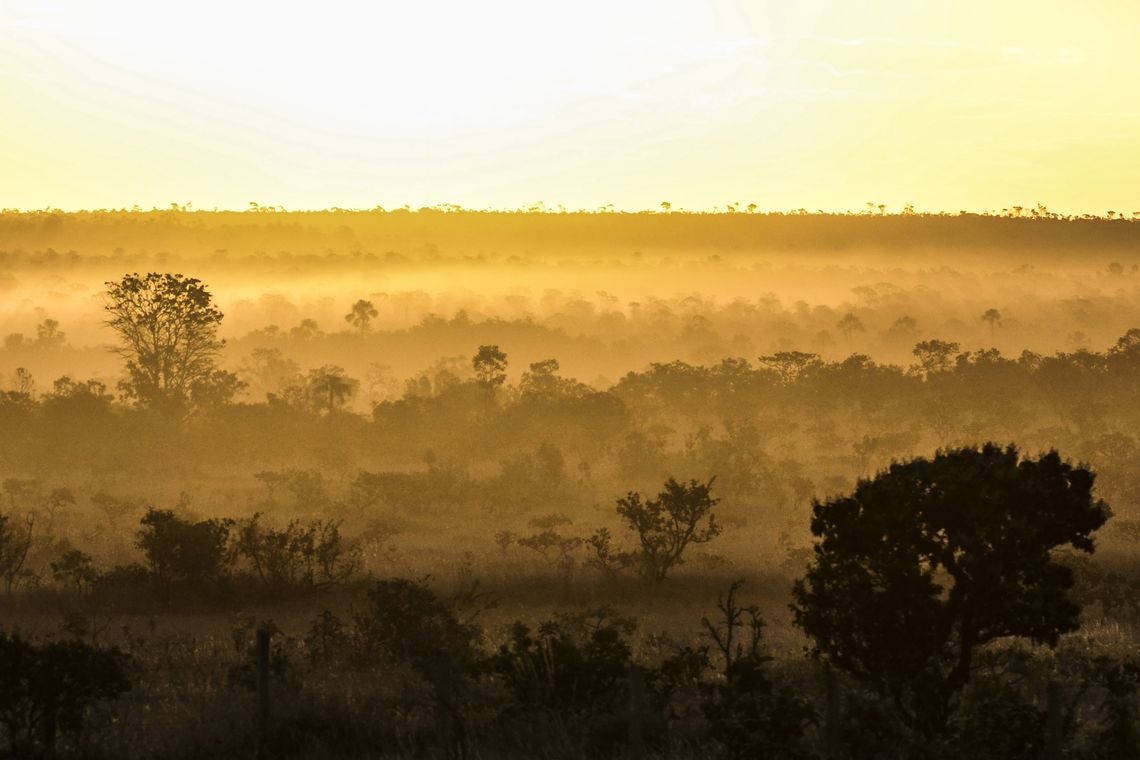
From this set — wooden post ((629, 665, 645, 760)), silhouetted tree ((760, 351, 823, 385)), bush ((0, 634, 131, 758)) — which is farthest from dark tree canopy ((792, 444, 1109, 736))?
silhouetted tree ((760, 351, 823, 385))

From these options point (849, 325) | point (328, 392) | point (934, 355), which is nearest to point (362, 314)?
point (328, 392)

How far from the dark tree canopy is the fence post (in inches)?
375

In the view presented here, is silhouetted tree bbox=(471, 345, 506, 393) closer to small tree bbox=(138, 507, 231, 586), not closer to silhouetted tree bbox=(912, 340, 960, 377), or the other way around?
silhouetted tree bbox=(912, 340, 960, 377)

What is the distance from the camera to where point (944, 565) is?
21.0 m

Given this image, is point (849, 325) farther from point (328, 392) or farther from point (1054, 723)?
point (1054, 723)

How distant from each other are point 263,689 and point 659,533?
2840 cm

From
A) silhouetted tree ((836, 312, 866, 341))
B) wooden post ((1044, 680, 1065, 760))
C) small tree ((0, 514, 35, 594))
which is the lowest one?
small tree ((0, 514, 35, 594))

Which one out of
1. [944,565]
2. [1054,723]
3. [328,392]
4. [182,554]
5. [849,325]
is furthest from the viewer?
[849,325]

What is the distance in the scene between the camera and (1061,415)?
90.9 m

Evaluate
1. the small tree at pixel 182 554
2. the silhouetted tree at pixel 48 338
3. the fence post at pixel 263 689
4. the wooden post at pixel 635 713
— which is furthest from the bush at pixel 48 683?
the silhouetted tree at pixel 48 338

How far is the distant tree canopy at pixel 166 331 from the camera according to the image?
87250mm

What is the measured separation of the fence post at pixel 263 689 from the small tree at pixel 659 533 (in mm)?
24486

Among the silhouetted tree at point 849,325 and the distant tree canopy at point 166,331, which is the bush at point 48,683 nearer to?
the distant tree canopy at point 166,331

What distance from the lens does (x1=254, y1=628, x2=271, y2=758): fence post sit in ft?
74.7
